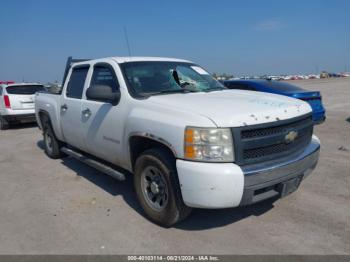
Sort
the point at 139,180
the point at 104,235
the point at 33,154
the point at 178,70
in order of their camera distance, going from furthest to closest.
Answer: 1. the point at 33,154
2. the point at 178,70
3. the point at 139,180
4. the point at 104,235

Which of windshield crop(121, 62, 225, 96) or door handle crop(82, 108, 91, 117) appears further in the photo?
door handle crop(82, 108, 91, 117)

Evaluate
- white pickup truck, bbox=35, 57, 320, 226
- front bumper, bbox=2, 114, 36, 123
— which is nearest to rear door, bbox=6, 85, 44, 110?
front bumper, bbox=2, 114, 36, 123

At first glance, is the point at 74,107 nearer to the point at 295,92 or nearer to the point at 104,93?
the point at 104,93

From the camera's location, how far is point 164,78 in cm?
429

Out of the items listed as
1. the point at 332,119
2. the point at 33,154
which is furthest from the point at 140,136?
the point at 332,119

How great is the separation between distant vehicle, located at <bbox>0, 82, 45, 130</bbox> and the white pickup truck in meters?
7.21

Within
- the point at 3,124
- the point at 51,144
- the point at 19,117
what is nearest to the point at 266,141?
the point at 51,144

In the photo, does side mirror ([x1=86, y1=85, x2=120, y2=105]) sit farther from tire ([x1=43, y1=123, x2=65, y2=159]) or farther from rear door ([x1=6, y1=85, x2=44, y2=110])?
rear door ([x1=6, y1=85, x2=44, y2=110])

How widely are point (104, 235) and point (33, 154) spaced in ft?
15.1

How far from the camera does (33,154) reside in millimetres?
7266

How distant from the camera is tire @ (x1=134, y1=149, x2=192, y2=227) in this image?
320cm

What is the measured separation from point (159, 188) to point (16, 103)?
918cm

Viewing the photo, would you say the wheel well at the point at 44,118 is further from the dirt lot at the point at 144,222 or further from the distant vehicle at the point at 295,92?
the distant vehicle at the point at 295,92

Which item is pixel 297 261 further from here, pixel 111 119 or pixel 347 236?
pixel 111 119
